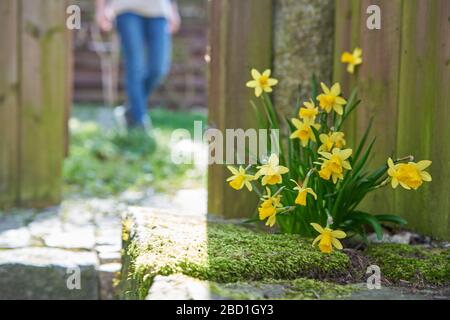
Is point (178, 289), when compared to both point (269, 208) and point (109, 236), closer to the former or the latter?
point (269, 208)

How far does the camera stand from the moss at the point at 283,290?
59.9 inches

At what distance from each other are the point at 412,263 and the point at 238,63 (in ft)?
4.21

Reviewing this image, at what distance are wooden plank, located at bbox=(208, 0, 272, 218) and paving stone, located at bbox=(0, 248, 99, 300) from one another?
2.07 ft

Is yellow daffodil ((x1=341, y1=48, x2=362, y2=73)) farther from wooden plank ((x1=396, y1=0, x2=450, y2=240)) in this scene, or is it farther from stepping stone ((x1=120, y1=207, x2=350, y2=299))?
stepping stone ((x1=120, y1=207, x2=350, y2=299))

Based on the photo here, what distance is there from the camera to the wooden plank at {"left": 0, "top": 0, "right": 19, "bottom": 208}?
3.62 m

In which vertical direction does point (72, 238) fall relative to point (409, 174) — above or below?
below

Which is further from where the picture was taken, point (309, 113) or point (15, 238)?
point (15, 238)

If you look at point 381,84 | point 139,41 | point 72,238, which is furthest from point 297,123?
point 139,41

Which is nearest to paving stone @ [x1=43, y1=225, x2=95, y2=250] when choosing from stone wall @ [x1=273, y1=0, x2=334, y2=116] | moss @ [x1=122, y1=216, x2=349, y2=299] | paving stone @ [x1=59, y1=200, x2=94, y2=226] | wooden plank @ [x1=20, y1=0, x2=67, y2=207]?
paving stone @ [x1=59, y1=200, x2=94, y2=226]

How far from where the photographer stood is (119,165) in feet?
17.7

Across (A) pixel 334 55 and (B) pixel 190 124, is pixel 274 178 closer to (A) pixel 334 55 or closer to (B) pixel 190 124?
(A) pixel 334 55

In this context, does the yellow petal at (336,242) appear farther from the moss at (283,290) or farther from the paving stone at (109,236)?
the paving stone at (109,236)

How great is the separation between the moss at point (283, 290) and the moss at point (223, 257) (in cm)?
7

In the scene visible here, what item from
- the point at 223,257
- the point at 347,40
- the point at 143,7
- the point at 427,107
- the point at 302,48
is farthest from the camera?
the point at 143,7
